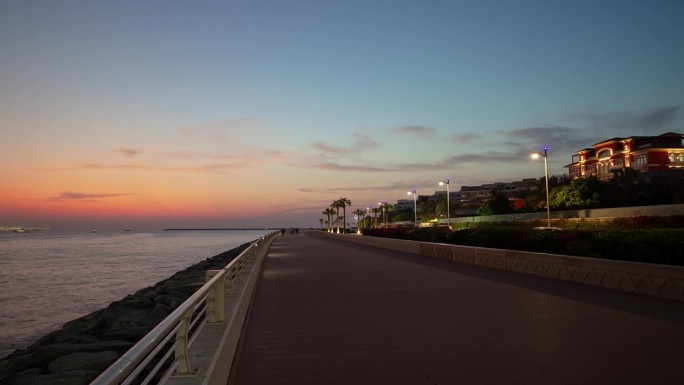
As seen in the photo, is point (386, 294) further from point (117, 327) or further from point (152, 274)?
point (152, 274)

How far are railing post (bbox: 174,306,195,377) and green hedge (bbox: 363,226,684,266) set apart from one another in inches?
451

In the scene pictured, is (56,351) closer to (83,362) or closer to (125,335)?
(83,362)

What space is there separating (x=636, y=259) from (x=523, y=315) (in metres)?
5.52

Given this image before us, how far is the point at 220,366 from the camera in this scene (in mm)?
5688

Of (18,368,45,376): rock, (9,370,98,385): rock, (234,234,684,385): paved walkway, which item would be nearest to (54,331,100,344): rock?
(18,368,45,376): rock

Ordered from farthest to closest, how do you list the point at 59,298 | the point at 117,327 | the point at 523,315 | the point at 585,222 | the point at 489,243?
1. the point at 585,222
2. the point at 59,298
3. the point at 489,243
4. the point at 117,327
5. the point at 523,315

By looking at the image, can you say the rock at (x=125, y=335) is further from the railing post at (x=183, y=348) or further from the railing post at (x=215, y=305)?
the railing post at (x=183, y=348)

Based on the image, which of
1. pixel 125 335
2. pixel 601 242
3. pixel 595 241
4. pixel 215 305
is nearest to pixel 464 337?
pixel 215 305

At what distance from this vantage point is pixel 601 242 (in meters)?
14.9

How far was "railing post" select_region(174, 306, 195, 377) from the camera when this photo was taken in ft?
15.9

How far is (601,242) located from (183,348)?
1318 centimetres

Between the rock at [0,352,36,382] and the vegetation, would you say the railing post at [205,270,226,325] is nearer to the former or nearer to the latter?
the rock at [0,352,36,382]

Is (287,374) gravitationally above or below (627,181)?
below

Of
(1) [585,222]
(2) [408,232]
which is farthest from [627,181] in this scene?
(2) [408,232]
